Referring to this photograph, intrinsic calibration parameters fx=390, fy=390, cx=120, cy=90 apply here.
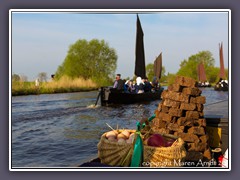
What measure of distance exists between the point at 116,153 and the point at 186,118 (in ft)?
3.86

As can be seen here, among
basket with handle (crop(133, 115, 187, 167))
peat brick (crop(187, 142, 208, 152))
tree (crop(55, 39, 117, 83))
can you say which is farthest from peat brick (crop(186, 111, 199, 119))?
tree (crop(55, 39, 117, 83))

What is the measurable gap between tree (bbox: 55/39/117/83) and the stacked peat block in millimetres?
2010

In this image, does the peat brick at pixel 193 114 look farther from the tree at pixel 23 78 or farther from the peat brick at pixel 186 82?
the tree at pixel 23 78

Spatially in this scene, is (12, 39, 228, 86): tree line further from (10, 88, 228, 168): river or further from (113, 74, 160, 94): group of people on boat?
(113, 74, 160, 94): group of people on boat

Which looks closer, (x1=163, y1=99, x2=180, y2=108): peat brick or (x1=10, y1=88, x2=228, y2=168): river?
(x1=163, y1=99, x2=180, y2=108): peat brick

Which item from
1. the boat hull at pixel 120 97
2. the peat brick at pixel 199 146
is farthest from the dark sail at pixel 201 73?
the boat hull at pixel 120 97

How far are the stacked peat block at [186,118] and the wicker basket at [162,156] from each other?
501mm

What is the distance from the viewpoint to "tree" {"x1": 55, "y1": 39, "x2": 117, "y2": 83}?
777 centimetres

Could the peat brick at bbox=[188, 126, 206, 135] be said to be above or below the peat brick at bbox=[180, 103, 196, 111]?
below

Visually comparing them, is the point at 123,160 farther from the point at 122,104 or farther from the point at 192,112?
the point at 122,104

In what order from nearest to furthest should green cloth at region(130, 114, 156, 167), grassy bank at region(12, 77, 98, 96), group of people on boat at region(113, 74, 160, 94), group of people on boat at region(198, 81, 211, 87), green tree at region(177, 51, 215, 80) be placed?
1. green cloth at region(130, 114, 156, 167)
2. green tree at region(177, 51, 215, 80)
3. group of people on boat at region(198, 81, 211, 87)
4. grassy bank at region(12, 77, 98, 96)
5. group of people on boat at region(113, 74, 160, 94)

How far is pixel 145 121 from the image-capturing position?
496 cm

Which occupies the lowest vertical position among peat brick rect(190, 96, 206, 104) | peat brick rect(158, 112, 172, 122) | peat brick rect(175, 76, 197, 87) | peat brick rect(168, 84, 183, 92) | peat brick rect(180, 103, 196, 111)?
peat brick rect(158, 112, 172, 122)

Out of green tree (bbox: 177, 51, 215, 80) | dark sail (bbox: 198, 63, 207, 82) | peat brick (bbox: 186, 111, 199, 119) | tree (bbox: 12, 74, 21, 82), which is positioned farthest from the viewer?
dark sail (bbox: 198, 63, 207, 82)
